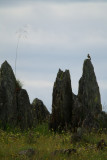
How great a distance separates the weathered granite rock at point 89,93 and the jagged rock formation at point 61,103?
850 mm

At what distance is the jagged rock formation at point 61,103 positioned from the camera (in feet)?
80.2

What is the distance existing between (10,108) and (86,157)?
985 centimetres

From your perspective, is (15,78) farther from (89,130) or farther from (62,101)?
(89,130)

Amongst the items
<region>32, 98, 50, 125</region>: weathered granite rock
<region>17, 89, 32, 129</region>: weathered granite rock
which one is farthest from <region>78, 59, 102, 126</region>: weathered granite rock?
<region>32, 98, 50, 125</region>: weathered granite rock

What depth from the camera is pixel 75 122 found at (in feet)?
79.2

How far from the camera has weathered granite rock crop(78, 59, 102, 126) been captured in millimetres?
24616

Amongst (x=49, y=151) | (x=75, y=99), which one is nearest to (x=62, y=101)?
(x=75, y=99)

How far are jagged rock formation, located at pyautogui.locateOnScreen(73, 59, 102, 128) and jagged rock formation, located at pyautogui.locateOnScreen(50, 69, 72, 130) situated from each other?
2.33ft

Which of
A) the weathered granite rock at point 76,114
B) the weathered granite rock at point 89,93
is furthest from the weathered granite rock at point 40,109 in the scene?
the weathered granite rock at point 76,114

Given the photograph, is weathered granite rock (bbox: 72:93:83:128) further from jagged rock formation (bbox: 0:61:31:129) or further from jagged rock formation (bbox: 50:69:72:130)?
jagged rock formation (bbox: 0:61:31:129)

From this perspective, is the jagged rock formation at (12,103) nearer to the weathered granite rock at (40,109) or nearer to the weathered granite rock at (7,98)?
the weathered granite rock at (7,98)

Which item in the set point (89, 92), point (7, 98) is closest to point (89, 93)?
point (89, 92)

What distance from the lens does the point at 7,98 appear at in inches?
920

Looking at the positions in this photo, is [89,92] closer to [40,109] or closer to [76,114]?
[76,114]
